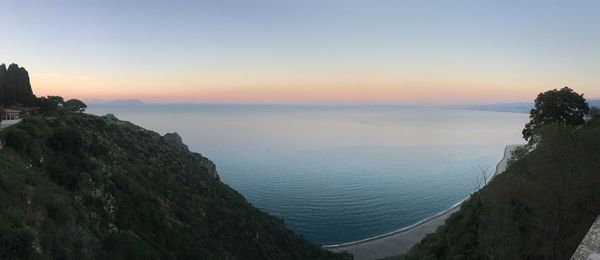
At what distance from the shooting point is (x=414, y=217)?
71562 mm

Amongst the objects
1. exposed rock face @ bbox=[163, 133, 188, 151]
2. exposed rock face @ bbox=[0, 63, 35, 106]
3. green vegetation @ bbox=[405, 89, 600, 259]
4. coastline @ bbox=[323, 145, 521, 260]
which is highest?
exposed rock face @ bbox=[0, 63, 35, 106]

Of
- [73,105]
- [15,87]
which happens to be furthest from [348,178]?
[15,87]

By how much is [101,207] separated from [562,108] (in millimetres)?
47058

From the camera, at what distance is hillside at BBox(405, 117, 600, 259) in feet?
55.1

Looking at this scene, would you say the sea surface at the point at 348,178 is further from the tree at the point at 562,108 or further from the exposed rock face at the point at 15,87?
the exposed rock face at the point at 15,87

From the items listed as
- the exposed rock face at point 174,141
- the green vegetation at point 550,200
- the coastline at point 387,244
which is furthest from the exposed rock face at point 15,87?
the green vegetation at point 550,200

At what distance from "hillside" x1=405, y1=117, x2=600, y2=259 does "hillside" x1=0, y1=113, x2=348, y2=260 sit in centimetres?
1731

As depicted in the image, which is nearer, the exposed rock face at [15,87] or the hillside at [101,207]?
the hillside at [101,207]

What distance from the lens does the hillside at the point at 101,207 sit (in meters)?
13.6

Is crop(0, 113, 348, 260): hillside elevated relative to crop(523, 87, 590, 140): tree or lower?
lower

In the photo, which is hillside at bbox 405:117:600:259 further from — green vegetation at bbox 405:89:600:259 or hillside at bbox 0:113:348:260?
hillside at bbox 0:113:348:260

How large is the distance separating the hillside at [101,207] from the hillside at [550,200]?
56.8 ft

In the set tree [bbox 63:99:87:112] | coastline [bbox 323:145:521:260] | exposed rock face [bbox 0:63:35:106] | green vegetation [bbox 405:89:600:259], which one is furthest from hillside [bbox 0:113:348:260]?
coastline [bbox 323:145:521:260]

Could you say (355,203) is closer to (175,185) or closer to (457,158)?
(175,185)
